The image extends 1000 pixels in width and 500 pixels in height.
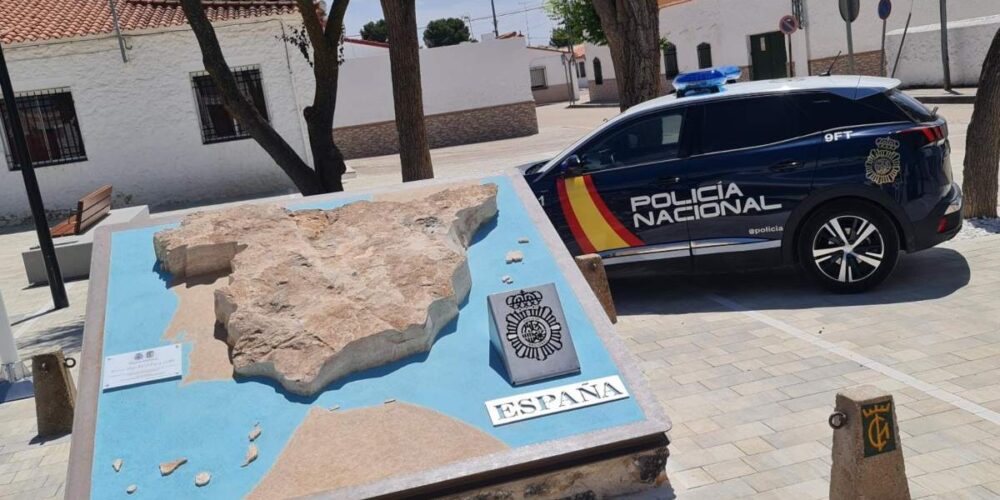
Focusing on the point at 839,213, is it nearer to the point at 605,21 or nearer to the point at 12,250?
the point at 605,21

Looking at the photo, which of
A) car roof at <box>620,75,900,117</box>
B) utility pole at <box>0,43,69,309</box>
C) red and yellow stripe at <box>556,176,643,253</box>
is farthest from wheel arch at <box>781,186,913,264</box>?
utility pole at <box>0,43,69,309</box>

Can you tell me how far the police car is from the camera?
7102 millimetres

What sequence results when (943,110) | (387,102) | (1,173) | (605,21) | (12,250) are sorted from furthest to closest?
(387,102), (943,110), (1,173), (12,250), (605,21)

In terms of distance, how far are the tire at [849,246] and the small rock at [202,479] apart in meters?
5.09

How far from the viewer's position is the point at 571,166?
7707 mm

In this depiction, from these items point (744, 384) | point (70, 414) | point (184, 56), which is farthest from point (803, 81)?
point (184, 56)

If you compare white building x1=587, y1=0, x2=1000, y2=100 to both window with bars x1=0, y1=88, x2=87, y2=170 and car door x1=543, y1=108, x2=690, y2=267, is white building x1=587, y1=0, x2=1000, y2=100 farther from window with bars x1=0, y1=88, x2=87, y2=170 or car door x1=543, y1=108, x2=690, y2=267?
car door x1=543, y1=108, x2=690, y2=267

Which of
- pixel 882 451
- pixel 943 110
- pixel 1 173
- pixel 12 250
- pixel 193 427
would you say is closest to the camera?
pixel 882 451

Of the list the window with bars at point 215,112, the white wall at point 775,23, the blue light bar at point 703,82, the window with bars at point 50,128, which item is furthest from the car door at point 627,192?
the white wall at point 775,23

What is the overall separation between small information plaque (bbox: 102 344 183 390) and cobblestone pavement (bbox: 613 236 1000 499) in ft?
8.40

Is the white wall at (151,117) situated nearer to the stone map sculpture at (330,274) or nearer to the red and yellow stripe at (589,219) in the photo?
the red and yellow stripe at (589,219)

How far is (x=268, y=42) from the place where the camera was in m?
19.4

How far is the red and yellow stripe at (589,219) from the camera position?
7637 millimetres

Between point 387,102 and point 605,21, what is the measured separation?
1928 centimetres
